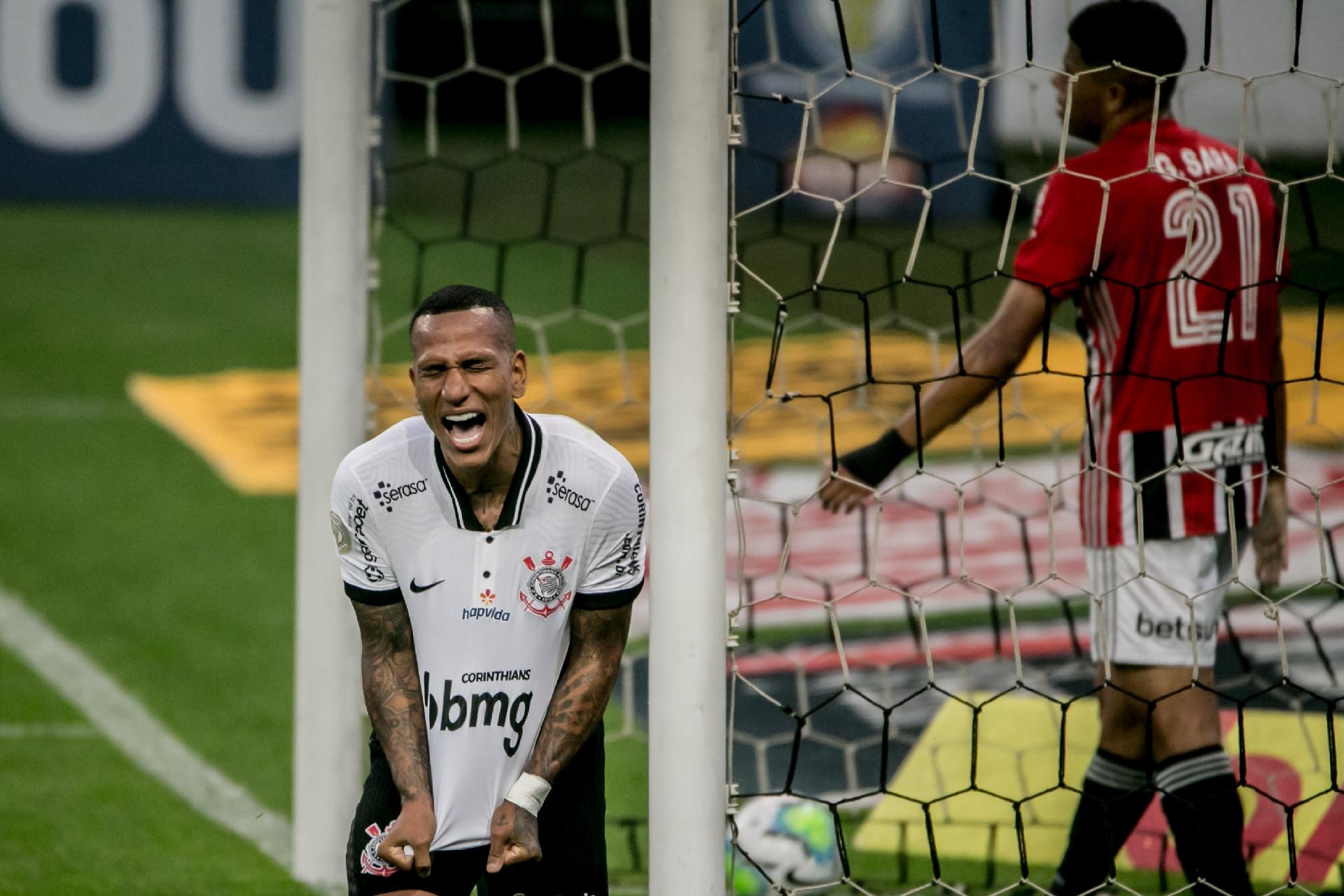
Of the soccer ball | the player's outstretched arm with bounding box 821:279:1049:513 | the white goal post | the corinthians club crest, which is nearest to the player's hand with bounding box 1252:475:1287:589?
the player's outstretched arm with bounding box 821:279:1049:513

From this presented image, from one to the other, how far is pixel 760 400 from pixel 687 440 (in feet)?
15.7

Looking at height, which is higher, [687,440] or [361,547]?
[687,440]

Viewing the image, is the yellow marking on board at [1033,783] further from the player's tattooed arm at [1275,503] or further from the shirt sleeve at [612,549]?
the shirt sleeve at [612,549]

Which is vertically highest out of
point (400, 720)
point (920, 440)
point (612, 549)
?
point (920, 440)

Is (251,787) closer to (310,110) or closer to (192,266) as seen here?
(310,110)

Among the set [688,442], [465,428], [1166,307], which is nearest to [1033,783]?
[1166,307]

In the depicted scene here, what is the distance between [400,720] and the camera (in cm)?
270

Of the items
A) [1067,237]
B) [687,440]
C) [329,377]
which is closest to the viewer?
[687,440]

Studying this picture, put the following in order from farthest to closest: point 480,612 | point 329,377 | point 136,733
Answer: point 136,733
point 329,377
point 480,612

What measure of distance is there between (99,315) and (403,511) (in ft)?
32.0

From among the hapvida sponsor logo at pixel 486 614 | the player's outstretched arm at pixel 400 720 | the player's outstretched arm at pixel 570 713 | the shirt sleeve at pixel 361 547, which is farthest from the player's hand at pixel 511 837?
the shirt sleeve at pixel 361 547

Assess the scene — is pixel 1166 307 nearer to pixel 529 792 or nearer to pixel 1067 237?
pixel 1067 237

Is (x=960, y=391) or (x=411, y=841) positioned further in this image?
(x=960, y=391)

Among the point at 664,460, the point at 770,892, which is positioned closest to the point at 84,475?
the point at 770,892
